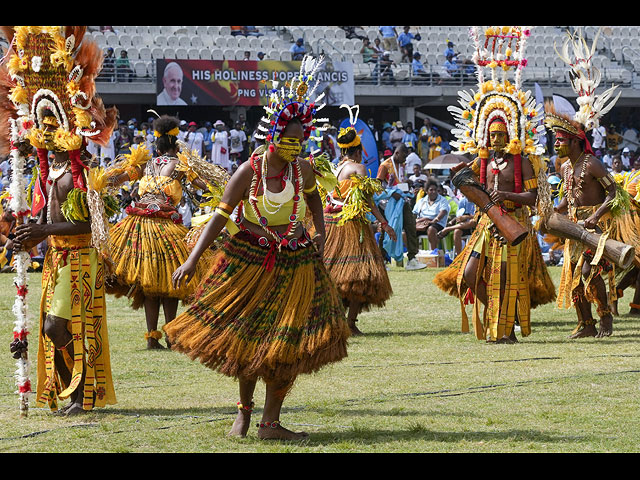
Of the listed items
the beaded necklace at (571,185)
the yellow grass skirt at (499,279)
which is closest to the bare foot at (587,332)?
the yellow grass skirt at (499,279)

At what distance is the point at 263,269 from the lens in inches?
246

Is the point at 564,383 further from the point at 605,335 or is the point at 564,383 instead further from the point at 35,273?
the point at 35,273

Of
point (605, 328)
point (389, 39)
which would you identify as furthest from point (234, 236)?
point (389, 39)

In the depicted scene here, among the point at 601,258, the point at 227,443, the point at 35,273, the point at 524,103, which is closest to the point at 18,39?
the point at 227,443

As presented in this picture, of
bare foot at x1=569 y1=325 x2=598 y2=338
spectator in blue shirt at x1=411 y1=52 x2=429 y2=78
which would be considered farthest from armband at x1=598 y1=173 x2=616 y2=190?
spectator in blue shirt at x1=411 y1=52 x2=429 y2=78

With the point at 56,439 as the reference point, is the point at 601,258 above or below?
above

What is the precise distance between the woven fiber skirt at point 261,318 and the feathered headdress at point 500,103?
450 cm

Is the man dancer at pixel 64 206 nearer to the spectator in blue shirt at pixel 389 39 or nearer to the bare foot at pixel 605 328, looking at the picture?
the bare foot at pixel 605 328

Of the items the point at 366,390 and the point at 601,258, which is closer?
the point at 366,390

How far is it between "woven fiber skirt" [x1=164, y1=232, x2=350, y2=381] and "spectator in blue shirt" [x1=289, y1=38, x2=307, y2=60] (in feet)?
82.0

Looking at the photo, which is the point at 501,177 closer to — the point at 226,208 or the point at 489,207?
the point at 489,207

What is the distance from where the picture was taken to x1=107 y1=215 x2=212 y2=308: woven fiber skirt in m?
10.0

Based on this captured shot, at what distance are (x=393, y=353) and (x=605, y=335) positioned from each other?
2.41 m

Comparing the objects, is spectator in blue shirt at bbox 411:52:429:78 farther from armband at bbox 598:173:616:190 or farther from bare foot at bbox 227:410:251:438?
bare foot at bbox 227:410:251:438
